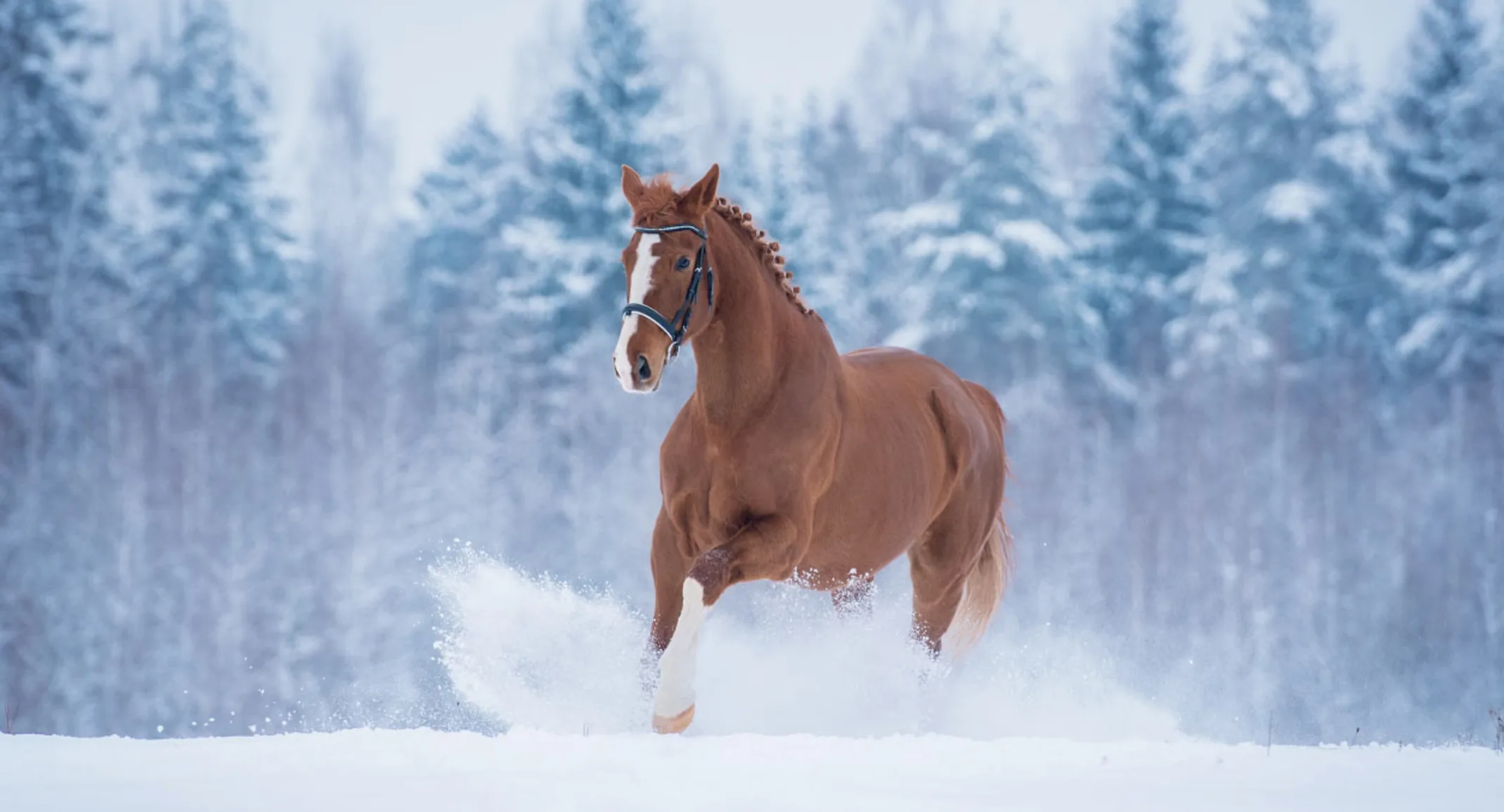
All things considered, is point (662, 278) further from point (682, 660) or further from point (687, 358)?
point (687, 358)

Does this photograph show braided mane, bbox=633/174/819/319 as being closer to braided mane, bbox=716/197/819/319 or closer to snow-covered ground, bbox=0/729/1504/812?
braided mane, bbox=716/197/819/319

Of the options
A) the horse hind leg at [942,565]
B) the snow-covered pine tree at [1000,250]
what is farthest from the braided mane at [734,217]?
the snow-covered pine tree at [1000,250]

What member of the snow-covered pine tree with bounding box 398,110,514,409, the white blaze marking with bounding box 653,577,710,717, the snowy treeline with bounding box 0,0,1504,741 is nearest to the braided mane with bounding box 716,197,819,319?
the white blaze marking with bounding box 653,577,710,717

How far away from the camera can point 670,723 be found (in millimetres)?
5090

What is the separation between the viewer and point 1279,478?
2433 cm

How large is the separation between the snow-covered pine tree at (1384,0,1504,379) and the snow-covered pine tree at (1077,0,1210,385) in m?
3.70

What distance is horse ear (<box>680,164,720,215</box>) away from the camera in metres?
5.49

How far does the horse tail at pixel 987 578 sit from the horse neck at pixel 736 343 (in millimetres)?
2458

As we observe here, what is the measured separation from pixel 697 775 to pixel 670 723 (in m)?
1.13

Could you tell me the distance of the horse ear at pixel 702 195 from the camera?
549cm

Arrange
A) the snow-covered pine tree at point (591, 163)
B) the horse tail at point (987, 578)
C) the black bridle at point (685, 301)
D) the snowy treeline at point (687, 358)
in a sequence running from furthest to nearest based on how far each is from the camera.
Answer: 1. the snow-covered pine tree at point (591, 163)
2. the snowy treeline at point (687, 358)
3. the horse tail at point (987, 578)
4. the black bridle at point (685, 301)

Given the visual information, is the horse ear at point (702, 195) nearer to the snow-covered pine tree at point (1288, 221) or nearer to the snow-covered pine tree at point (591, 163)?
the snow-covered pine tree at point (591, 163)

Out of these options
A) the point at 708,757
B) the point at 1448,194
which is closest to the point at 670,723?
the point at 708,757

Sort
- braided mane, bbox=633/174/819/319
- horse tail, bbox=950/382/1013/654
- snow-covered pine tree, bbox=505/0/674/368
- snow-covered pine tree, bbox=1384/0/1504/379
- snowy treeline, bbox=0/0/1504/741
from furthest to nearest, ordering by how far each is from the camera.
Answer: snow-covered pine tree, bbox=505/0/674/368 < snow-covered pine tree, bbox=1384/0/1504/379 < snowy treeline, bbox=0/0/1504/741 < horse tail, bbox=950/382/1013/654 < braided mane, bbox=633/174/819/319
